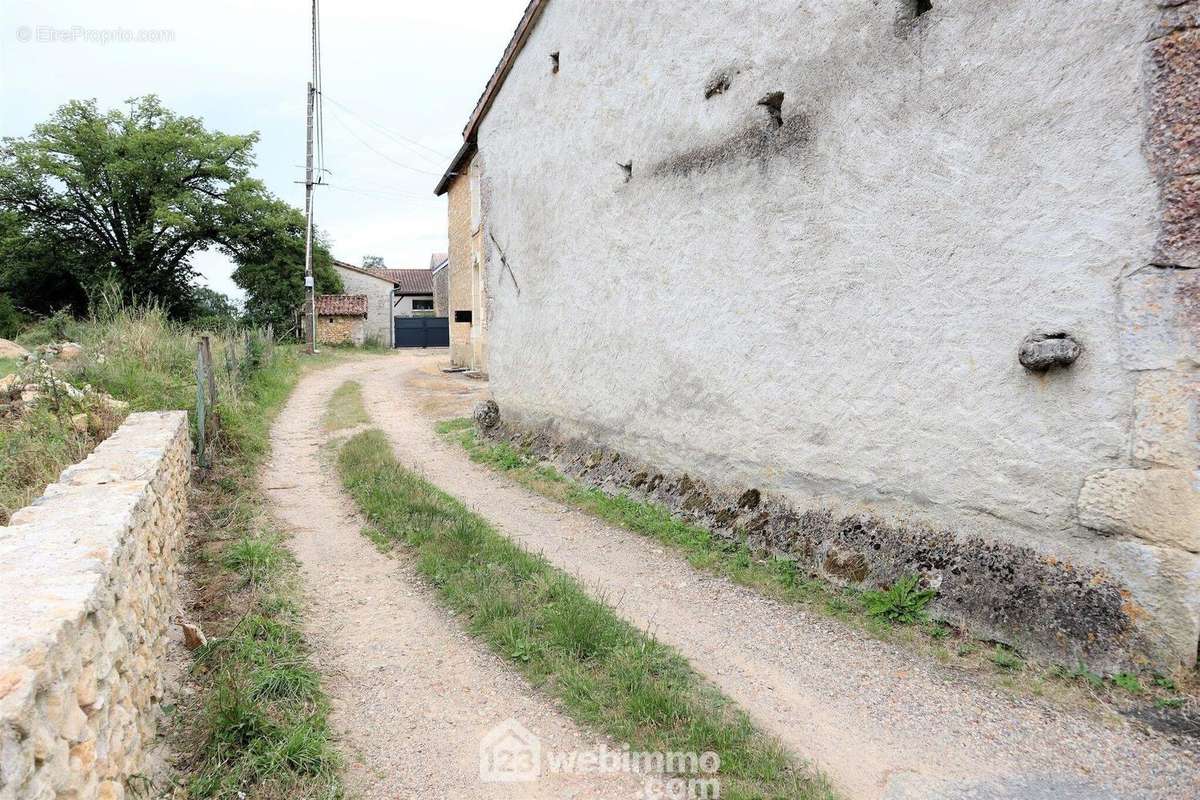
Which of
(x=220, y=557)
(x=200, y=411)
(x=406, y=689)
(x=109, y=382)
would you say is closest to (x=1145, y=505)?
(x=406, y=689)

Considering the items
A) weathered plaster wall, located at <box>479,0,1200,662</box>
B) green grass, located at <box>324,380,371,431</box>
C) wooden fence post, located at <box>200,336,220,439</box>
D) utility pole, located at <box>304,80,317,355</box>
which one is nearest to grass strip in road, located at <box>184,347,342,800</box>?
wooden fence post, located at <box>200,336,220,439</box>

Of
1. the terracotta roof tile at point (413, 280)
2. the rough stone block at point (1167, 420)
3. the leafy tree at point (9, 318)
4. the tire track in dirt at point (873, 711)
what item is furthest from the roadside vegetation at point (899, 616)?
the terracotta roof tile at point (413, 280)

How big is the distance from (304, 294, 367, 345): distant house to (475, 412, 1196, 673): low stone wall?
26.3 meters

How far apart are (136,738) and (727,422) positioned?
4.49 metres

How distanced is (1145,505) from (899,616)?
57.3 inches

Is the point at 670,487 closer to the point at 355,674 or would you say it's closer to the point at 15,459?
the point at 355,674

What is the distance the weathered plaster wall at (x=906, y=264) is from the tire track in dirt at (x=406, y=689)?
8.82 ft

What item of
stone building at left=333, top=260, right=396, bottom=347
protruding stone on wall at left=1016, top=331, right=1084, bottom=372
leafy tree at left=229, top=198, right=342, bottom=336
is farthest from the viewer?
stone building at left=333, top=260, right=396, bottom=347

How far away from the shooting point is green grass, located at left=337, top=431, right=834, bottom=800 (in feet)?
9.41

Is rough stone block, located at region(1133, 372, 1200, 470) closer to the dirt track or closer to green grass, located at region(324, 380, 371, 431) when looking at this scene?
the dirt track

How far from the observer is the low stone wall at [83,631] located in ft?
5.60

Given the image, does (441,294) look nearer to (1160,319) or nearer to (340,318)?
(340,318)

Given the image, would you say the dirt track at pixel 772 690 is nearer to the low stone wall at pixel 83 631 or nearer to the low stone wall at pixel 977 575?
the low stone wall at pixel 977 575

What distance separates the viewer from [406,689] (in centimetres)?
354
